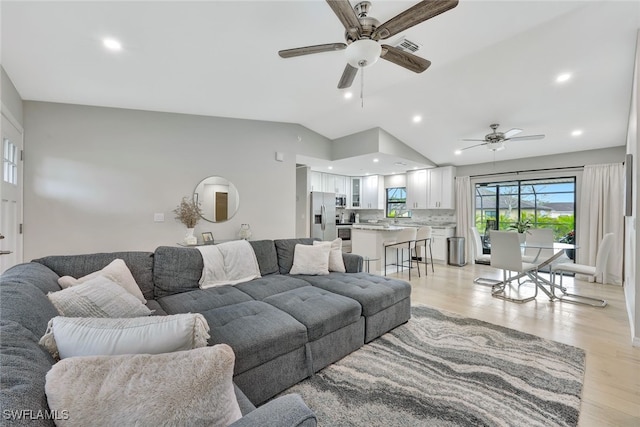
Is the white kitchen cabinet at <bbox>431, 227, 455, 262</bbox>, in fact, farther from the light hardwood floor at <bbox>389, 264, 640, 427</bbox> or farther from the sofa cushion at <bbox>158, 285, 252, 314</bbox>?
the sofa cushion at <bbox>158, 285, 252, 314</bbox>

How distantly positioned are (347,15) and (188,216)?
10.4 feet

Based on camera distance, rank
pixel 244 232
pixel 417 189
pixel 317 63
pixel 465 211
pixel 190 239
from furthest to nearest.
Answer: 1. pixel 417 189
2. pixel 465 211
3. pixel 244 232
4. pixel 190 239
5. pixel 317 63

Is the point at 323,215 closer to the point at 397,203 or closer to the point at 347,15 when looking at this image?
the point at 397,203

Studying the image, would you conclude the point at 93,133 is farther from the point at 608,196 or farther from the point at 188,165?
the point at 608,196

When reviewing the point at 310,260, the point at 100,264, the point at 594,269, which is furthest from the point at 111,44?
the point at 594,269

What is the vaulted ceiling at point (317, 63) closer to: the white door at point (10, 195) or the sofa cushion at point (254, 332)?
the white door at point (10, 195)

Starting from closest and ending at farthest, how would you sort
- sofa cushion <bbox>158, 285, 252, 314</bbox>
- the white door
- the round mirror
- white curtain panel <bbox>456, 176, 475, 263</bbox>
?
sofa cushion <bbox>158, 285, 252, 314</bbox> < the white door < the round mirror < white curtain panel <bbox>456, 176, 475, 263</bbox>

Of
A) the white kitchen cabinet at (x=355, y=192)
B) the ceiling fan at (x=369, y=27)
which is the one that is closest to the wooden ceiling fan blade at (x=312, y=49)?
the ceiling fan at (x=369, y=27)

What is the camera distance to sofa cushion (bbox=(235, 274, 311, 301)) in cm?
248

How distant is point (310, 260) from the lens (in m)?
3.23

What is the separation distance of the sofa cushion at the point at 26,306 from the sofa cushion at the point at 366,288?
6.63 feet

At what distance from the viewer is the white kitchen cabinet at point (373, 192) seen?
25.2 ft

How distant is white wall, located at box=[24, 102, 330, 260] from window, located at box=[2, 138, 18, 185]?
0.81 feet

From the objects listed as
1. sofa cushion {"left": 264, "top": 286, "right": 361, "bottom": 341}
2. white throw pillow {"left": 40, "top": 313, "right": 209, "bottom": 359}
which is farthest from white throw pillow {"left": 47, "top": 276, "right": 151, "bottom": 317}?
sofa cushion {"left": 264, "top": 286, "right": 361, "bottom": 341}
